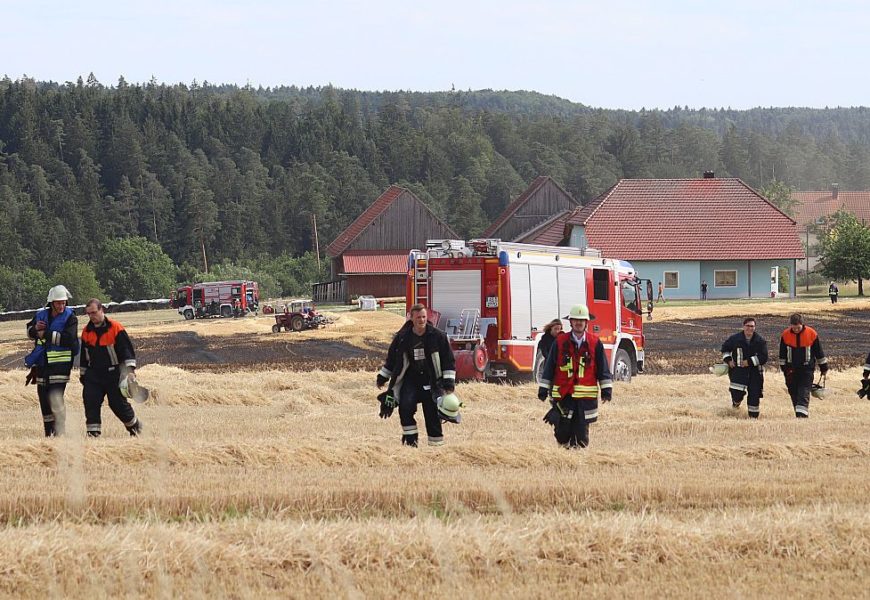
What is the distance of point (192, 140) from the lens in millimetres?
169125

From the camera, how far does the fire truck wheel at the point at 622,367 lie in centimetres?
2628

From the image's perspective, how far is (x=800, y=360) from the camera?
18.8 metres

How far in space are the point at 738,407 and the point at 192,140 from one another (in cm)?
15498

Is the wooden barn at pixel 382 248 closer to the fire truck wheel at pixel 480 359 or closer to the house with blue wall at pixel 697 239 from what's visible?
the house with blue wall at pixel 697 239

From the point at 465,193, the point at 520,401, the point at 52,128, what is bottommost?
the point at 520,401

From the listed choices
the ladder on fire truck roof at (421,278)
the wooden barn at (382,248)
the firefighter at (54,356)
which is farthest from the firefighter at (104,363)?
the wooden barn at (382,248)

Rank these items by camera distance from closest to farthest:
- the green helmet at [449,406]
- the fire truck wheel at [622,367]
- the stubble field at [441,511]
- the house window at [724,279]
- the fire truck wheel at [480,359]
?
the stubble field at [441,511], the green helmet at [449,406], the fire truck wheel at [480,359], the fire truck wheel at [622,367], the house window at [724,279]

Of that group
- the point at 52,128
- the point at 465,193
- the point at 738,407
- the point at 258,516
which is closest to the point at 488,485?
the point at 258,516

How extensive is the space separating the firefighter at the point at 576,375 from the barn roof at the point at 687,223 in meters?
57.8

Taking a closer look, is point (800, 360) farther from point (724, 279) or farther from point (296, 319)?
point (724, 279)

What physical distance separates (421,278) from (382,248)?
61.1 meters

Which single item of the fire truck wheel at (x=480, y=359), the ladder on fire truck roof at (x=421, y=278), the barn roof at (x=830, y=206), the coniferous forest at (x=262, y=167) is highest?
the coniferous forest at (x=262, y=167)

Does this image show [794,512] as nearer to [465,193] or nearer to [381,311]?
[381,311]

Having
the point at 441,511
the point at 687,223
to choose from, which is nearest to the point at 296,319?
the point at 687,223
